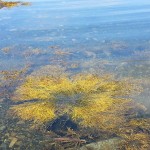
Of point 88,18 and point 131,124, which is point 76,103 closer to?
point 131,124

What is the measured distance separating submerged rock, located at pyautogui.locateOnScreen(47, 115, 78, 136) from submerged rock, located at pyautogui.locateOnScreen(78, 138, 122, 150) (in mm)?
2787

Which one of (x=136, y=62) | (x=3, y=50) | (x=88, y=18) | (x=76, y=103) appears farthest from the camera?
(x=88, y=18)

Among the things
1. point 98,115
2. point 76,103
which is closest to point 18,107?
point 76,103

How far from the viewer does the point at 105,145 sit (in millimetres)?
21578

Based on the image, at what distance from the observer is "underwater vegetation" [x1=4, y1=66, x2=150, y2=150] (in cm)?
2347

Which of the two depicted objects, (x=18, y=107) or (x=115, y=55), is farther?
(x=115, y=55)

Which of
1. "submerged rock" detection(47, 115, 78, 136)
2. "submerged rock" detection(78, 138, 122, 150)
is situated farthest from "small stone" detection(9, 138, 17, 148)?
"submerged rock" detection(78, 138, 122, 150)

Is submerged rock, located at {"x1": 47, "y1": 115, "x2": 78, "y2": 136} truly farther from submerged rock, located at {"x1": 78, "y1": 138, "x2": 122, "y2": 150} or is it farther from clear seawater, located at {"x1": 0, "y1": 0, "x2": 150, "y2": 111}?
clear seawater, located at {"x1": 0, "y1": 0, "x2": 150, "y2": 111}

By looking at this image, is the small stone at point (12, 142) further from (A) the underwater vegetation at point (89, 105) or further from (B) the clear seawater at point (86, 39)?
(B) the clear seawater at point (86, 39)

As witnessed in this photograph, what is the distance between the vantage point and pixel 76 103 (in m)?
26.4

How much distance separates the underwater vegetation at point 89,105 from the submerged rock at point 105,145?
0.46 meters

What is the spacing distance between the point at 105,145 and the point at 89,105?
4.94m

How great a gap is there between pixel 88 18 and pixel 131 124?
151 feet

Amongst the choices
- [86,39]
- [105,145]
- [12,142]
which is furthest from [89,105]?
[86,39]
